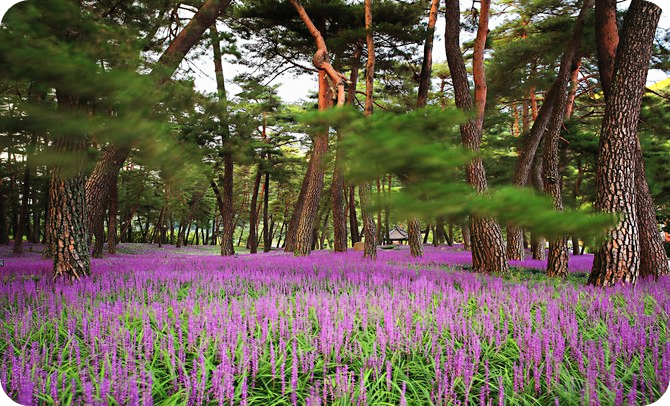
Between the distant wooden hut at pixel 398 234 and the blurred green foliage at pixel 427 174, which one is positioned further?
the distant wooden hut at pixel 398 234

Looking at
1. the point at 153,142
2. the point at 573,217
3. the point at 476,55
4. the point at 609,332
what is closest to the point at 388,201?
the point at 573,217

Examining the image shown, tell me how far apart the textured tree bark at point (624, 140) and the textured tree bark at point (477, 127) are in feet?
6.46

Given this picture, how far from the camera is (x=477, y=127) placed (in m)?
7.86

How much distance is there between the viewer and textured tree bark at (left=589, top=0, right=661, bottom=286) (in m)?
5.61

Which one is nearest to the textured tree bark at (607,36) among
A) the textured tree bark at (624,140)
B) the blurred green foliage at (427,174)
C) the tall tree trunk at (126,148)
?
the textured tree bark at (624,140)

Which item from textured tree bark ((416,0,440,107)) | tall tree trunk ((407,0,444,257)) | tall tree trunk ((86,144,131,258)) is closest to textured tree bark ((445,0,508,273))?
tall tree trunk ((407,0,444,257))

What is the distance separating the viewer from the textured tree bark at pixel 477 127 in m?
7.65

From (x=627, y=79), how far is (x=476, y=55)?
131 inches

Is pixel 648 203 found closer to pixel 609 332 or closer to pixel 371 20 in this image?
pixel 609 332

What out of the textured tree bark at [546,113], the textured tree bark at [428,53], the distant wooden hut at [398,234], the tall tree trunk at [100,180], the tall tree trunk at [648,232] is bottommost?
the distant wooden hut at [398,234]

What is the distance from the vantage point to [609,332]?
3.22 metres

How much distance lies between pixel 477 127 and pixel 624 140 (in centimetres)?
258

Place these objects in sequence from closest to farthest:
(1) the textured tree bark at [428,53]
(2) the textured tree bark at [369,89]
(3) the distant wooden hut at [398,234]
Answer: (2) the textured tree bark at [369,89], (1) the textured tree bark at [428,53], (3) the distant wooden hut at [398,234]

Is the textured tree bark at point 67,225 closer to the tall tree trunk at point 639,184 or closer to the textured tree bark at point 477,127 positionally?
the textured tree bark at point 477,127
